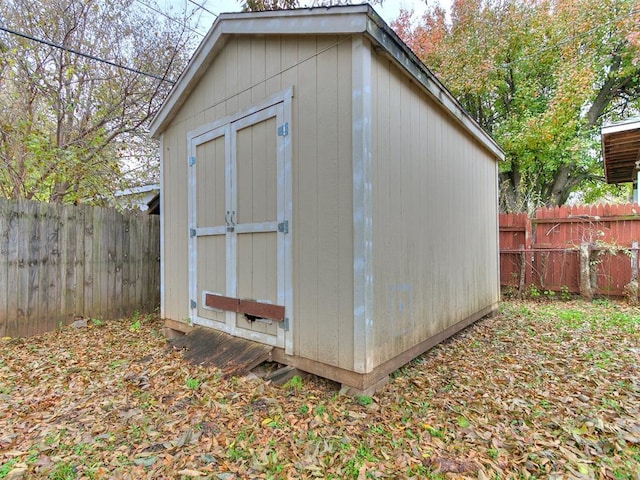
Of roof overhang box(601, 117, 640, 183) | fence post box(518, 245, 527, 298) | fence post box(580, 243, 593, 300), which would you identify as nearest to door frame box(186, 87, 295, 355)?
roof overhang box(601, 117, 640, 183)

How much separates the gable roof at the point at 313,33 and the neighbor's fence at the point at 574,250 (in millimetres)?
3485

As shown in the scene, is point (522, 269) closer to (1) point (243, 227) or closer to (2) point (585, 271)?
(2) point (585, 271)

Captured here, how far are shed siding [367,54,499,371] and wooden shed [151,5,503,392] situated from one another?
2 cm

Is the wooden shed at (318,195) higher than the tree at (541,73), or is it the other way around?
the tree at (541,73)

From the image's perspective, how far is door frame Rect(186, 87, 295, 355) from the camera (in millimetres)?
2844

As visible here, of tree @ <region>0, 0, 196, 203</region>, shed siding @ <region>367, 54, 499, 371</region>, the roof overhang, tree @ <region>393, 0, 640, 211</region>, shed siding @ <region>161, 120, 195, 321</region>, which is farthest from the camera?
tree @ <region>393, 0, 640, 211</region>

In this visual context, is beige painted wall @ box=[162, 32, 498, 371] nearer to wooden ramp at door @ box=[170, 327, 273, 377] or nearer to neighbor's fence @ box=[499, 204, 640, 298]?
wooden ramp at door @ box=[170, 327, 273, 377]

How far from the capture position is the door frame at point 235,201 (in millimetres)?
2844

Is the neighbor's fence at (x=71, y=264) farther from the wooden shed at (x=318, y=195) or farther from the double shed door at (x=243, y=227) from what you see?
the double shed door at (x=243, y=227)

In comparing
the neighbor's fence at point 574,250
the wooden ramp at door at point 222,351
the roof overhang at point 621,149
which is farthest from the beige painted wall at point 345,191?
the neighbor's fence at point 574,250

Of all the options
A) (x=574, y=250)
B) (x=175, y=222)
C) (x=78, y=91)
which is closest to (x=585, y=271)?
(x=574, y=250)

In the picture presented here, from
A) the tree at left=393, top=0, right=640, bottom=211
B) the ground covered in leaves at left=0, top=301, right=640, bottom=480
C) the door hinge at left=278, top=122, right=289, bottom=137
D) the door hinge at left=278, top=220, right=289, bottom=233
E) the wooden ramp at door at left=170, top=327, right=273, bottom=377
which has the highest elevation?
the tree at left=393, top=0, right=640, bottom=211

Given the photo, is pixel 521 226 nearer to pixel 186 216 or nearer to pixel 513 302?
pixel 513 302

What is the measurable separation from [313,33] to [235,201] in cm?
160
